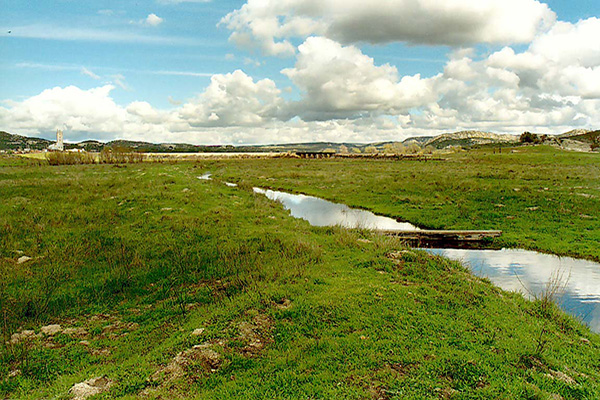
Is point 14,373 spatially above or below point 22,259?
→ below

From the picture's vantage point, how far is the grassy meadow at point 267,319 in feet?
23.5

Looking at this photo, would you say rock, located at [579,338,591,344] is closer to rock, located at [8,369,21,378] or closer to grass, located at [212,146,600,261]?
grass, located at [212,146,600,261]

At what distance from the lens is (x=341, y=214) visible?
101 ft

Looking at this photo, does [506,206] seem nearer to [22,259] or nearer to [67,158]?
[22,259]

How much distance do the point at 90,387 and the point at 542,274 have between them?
18.0 m

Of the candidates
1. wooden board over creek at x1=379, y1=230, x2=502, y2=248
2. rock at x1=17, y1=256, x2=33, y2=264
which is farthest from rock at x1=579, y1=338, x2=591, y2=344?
rock at x1=17, y1=256, x2=33, y2=264

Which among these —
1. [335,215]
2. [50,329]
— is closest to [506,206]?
[335,215]

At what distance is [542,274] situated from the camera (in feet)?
53.5

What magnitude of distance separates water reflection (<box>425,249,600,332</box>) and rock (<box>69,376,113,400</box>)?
1265 centimetres

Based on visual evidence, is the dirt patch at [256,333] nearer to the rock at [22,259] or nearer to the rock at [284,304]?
the rock at [284,304]

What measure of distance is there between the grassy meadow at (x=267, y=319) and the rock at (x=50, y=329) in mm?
67

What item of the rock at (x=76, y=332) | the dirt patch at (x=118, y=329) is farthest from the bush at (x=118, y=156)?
the dirt patch at (x=118, y=329)

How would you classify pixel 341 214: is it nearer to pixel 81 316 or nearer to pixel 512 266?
pixel 512 266

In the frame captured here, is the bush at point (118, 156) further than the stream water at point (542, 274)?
Yes
